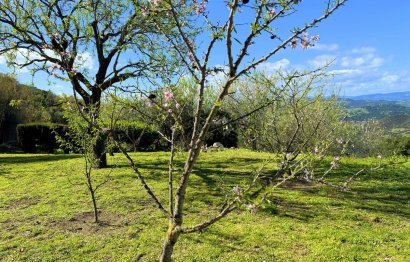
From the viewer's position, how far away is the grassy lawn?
5.82 metres

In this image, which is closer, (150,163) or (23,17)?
(23,17)

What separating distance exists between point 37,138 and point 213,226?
21104 millimetres

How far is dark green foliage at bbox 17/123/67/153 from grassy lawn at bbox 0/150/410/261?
1386cm

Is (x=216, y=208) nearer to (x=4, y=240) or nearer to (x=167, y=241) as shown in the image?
(x=4, y=240)

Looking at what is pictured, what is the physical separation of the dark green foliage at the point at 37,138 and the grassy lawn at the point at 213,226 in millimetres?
13864

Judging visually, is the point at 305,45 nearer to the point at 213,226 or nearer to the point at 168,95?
the point at 168,95

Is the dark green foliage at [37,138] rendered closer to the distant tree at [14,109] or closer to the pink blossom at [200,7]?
the distant tree at [14,109]

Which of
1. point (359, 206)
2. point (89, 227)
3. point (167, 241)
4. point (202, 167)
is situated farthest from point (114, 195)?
point (167, 241)

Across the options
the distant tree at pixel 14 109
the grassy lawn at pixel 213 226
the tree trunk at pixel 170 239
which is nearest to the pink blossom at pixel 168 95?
the grassy lawn at pixel 213 226

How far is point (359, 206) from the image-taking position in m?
8.05

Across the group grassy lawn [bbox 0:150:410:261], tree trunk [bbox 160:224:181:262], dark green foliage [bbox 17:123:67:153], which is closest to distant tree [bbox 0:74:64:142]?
dark green foliage [bbox 17:123:67:153]

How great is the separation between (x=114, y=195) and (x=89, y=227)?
2.37 meters

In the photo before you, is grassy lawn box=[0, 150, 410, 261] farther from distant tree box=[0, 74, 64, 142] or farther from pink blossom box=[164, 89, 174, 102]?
distant tree box=[0, 74, 64, 142]

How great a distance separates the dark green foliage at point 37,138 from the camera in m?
24.3
